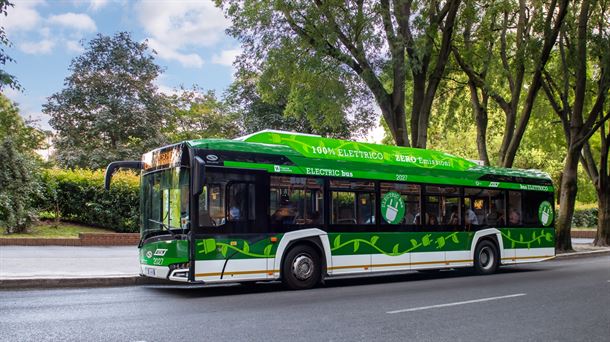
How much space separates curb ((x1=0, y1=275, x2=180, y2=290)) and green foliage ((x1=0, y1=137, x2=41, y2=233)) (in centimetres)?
939

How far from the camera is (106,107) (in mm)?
40688

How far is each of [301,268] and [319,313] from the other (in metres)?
3.51

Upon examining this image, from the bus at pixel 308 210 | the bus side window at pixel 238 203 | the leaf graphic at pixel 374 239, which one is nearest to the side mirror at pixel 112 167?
the bus at pixel 308 210

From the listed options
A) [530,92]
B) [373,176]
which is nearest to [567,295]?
[373,176]

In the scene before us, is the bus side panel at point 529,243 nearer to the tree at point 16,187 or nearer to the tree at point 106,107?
the tree at point 16,187

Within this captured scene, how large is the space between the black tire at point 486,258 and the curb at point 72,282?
851 cm

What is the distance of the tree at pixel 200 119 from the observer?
4594cm

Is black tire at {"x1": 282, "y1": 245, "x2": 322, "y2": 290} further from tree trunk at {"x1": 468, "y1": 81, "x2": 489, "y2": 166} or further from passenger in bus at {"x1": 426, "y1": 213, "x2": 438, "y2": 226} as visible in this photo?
tree trunk at {"x1": 468, "y1": 81, "x2": 489, "y2": 166}

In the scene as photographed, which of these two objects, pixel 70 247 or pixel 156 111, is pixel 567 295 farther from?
pixel 156 111

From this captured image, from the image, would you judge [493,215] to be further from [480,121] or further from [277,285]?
[480,121]

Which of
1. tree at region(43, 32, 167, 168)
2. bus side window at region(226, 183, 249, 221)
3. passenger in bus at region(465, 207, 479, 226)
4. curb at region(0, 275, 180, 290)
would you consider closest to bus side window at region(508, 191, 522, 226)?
passenger in bus at region(465, 207, 479, 226)

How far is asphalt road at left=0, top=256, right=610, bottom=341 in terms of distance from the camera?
7566 mm

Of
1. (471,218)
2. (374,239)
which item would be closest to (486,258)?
(471,218)

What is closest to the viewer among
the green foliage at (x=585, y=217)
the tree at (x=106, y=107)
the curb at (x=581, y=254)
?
the curb at (x=581, y=254)
